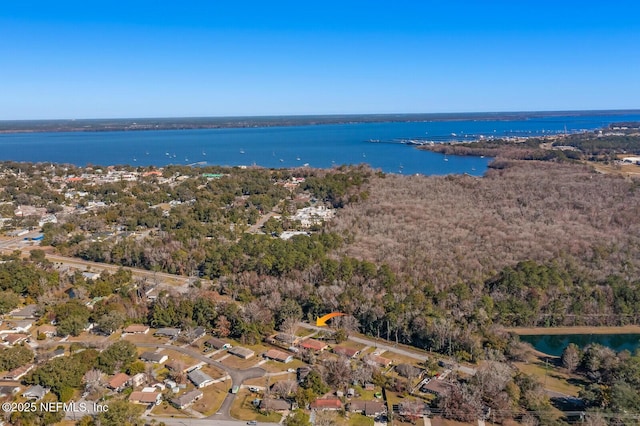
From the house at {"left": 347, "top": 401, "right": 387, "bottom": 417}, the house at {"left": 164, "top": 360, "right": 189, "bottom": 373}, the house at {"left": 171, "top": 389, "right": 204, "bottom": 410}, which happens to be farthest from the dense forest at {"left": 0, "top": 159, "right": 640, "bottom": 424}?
the house at {"left": 171, "top": 389, "right": 204, "bottom": 410}

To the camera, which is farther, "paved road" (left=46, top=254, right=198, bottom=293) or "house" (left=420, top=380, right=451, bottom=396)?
"paved road" (left=46, top=254, right=198, bottom=293)

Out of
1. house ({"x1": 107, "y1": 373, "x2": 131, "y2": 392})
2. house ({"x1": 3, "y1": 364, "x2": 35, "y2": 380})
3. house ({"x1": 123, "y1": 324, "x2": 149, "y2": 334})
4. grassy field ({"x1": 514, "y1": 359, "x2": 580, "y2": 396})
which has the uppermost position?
house ({"x1": 3, "y1": 364, "x2": 35, "y2": 380})

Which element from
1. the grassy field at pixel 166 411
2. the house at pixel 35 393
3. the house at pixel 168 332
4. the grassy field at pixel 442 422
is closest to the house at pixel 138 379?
the grassy field at pixel 166 411

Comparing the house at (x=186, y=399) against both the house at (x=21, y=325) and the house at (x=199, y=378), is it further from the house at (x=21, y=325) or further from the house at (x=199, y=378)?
the house at (x=21, y=325)

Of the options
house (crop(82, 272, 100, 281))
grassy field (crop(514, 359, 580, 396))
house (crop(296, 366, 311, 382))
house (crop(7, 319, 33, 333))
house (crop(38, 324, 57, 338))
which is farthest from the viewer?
house (crop(82, 272, 100, 281))

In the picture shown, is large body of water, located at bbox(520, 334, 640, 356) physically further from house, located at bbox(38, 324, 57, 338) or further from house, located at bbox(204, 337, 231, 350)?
house, located at bbox(38, 324, 57, 338)

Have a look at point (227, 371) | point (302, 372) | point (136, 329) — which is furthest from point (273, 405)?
point (136, 329)

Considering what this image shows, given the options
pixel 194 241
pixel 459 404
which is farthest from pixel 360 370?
pixel 194 241
